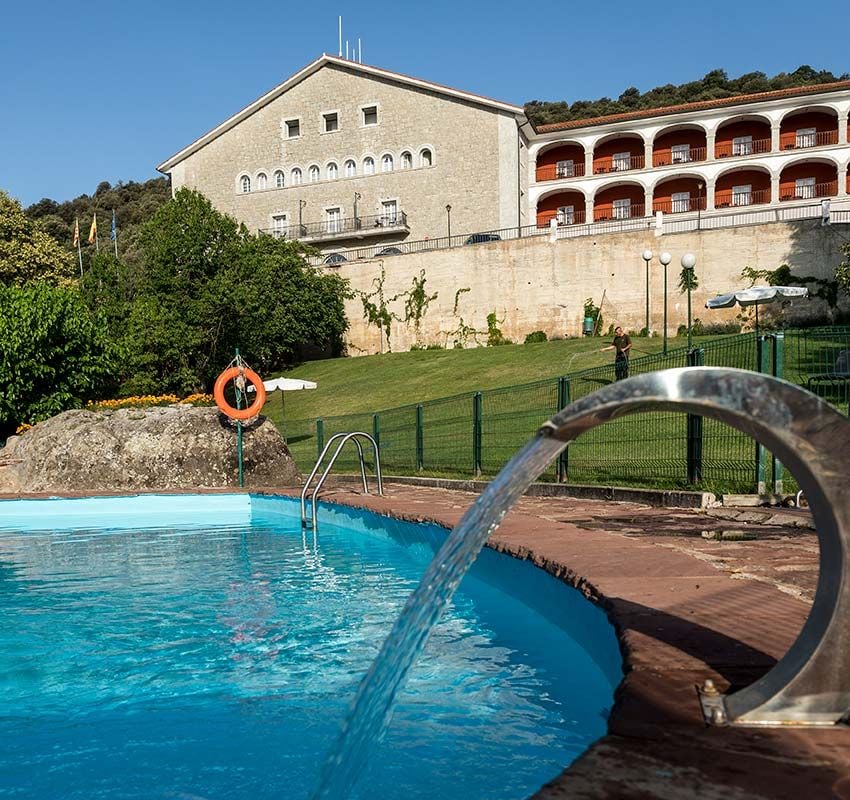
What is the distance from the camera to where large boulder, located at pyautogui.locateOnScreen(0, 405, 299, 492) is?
1636cm

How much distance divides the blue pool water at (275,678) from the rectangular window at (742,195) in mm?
41657

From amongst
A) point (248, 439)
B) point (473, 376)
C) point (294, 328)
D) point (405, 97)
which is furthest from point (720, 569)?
point (405, 97)

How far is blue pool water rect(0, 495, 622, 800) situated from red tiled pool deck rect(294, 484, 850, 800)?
260mm

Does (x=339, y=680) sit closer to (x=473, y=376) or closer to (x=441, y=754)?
(x=441, y=754)

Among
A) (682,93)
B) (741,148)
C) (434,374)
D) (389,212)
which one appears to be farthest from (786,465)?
(682,93)

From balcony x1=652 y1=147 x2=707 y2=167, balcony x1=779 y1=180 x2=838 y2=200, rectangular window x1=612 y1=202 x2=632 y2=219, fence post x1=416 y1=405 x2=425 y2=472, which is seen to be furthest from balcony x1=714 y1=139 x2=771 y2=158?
fence post x1=416 y1=405 x2=425 y2=472

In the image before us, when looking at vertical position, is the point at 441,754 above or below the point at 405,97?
below

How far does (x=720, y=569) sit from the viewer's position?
471 centimetres

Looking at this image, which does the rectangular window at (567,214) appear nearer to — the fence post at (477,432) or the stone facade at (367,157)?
the stone facade at (367,157)

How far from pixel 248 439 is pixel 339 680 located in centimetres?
1228

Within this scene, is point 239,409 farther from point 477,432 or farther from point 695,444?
point 695,444

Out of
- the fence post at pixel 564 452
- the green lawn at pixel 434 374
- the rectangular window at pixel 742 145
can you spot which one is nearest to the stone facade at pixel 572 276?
the green lawn at pixel 434 374

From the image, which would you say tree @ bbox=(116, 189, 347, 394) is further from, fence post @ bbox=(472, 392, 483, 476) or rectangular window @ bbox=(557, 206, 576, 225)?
rectangular window @ bbox=(557, 206, 576, 225)

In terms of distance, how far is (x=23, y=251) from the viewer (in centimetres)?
4088
